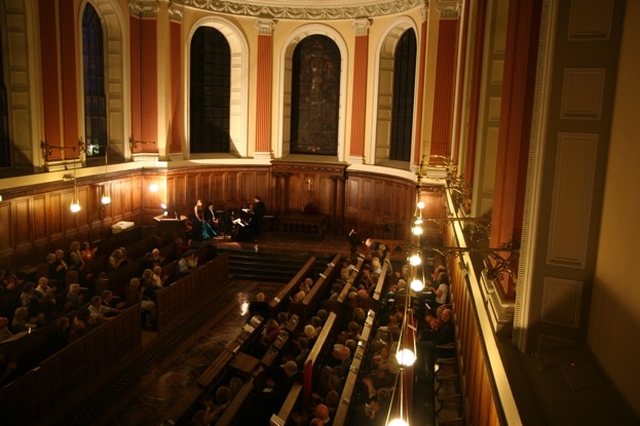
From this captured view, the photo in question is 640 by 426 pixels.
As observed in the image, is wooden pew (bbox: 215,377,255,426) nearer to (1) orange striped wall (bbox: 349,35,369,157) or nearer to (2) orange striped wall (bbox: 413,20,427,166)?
(2) orange striped wall (bbox: 413,20,427,166)

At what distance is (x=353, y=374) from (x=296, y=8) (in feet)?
50.0

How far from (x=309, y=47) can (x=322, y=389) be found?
15.2 metres

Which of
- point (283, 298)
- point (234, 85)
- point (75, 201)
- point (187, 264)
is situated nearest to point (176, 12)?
point (234, 85)

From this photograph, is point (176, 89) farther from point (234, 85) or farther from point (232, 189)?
point (232, 189)

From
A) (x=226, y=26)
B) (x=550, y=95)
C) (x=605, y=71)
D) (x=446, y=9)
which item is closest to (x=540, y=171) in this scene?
(x=550, y=95)

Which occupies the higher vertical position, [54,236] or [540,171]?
[540,171]

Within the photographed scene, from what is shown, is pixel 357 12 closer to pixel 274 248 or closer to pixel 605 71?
pixel 274 248

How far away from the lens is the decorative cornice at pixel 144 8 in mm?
17484

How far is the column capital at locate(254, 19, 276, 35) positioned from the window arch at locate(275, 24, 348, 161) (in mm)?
669

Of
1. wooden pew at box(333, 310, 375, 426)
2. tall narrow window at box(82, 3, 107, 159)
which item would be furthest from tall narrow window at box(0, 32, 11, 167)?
wooden pew at box(333, 310, 375, 426)

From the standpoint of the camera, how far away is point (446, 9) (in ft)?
53.6

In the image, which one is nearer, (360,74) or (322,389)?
(322,389)

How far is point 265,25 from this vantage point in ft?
66.4

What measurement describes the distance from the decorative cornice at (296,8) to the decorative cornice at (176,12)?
608 millimetres
